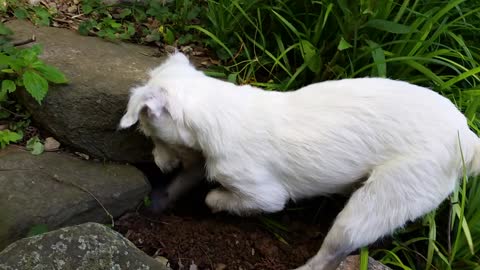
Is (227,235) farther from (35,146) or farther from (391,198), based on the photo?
(35,146)

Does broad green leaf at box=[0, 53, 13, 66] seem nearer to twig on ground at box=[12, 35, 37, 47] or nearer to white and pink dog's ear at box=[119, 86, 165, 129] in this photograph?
twig on ground at box=[12, 35, 37, 47]

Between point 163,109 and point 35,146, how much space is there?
84 cm

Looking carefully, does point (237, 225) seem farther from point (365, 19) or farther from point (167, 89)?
point (365, 19)

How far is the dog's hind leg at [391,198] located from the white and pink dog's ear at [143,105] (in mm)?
985

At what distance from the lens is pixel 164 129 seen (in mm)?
2500

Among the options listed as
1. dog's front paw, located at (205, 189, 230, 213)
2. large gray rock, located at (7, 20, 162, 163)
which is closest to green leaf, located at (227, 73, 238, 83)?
large gray rock, located at (7, 20, 162, 163)

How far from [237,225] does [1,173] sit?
1.22 metres

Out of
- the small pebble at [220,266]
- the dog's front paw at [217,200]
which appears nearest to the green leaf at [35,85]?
the dog's front paw at [217,200]

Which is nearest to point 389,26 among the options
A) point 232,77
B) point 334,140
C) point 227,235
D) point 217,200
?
point 334,140

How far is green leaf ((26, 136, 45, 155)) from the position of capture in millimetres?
2795

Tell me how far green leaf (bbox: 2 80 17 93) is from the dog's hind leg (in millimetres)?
1766

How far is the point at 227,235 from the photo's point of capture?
2.83 meters

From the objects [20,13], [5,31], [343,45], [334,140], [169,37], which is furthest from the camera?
[169,37]

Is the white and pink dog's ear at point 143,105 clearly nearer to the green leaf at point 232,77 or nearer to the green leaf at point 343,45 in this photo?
the green leaf at point 232,77
